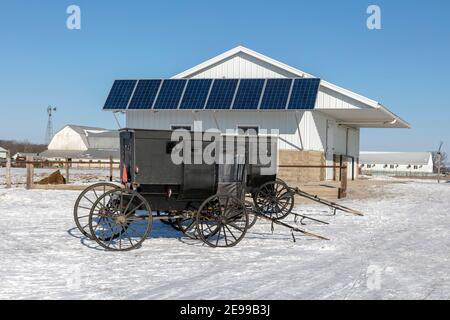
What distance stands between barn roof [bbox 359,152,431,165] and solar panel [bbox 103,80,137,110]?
339 ft

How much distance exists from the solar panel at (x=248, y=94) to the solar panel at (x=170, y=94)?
9.33 feet

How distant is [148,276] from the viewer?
7570mm

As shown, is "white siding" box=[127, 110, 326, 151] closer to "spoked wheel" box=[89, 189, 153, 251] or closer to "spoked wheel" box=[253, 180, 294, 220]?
"spoked wheel" box=[253, 180, 294, 220]

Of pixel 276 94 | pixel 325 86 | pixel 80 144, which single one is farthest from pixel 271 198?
pixel 80 144

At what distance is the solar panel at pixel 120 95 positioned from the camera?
25.4 m

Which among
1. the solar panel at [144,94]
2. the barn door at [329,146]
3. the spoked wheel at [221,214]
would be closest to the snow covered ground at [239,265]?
the spoked wheel at [221,214]

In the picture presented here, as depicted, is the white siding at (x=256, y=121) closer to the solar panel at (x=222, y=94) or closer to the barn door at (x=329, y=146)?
the solar panel at (x=222, y=94)

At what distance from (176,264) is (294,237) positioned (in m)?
3.56

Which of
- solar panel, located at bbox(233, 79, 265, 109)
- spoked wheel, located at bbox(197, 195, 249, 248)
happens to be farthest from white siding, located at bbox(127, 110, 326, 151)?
spoked wheel, located at bbox(197, 195, 249, 248)

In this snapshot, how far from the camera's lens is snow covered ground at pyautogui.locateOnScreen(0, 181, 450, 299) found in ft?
22.0
